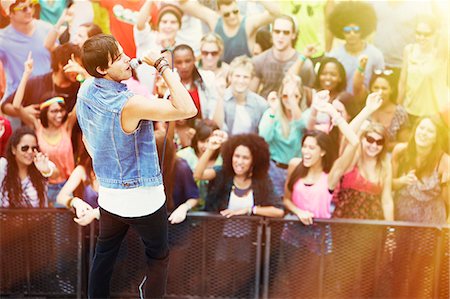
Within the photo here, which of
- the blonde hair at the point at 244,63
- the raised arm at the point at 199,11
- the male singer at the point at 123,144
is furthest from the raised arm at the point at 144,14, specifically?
the male singer at the point at 123,144

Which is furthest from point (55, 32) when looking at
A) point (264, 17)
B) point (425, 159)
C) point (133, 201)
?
point (425, 159)

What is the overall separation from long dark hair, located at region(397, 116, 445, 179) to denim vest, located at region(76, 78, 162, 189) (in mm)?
1769

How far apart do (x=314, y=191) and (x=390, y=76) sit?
0.85 m

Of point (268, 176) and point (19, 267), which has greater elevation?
point (268, 176)

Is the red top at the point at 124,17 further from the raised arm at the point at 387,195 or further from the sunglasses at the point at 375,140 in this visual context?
the raised arm at the point at 387,195

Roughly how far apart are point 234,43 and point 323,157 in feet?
2.95

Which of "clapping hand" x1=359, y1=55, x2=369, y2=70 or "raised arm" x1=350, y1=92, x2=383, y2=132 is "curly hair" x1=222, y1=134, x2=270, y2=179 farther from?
"clapping hand" x1=359, y1=55, x2=369, y2=70

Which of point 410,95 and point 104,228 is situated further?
point 410,95

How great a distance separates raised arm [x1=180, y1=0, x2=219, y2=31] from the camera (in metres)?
3.60

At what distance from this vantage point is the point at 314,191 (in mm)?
3666

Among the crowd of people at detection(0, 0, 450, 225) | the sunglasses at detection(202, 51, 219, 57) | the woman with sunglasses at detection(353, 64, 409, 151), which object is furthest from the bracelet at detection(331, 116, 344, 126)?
the sunglasses at detection(202, 51, 219, 57)

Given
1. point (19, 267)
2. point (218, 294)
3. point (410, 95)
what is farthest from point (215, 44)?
point (19, 267)

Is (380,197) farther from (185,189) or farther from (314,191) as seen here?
Answer: (185,189)

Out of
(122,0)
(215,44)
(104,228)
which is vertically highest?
(122,0)
